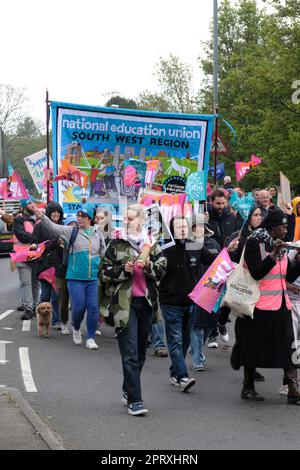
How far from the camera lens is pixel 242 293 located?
893 centimetres

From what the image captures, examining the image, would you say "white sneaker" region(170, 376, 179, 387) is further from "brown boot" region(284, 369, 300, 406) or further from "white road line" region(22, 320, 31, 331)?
"white road line" region(22, 320, 31, 331)

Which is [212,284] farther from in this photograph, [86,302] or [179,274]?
[86,302]

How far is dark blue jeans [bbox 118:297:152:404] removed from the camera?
8469 millimetres

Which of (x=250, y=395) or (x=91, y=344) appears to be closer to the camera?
(x=250, y=395)


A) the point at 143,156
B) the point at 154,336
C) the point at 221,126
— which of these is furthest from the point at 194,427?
the point at 221,126

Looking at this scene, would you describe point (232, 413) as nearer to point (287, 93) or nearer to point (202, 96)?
point (287, 93)

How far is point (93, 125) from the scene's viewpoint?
1531cm

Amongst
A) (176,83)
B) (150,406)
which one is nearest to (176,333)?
(150,406)

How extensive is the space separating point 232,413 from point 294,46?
82.6 ft

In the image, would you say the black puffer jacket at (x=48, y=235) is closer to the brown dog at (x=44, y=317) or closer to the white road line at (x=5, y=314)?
the brown dog at (x=44, y=317)

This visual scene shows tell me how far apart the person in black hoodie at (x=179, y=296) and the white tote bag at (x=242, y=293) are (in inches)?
24.6

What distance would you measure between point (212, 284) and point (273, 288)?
0.78 metres

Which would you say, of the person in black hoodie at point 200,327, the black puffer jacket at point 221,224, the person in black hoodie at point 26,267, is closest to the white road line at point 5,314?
the person in black hoodie at point 26,267

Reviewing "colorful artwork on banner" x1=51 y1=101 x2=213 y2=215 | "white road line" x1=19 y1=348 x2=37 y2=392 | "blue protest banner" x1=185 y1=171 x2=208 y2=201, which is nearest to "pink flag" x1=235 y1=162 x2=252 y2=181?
"colorful artwork on banner" x1=51 y1=101 x2=213 y2=215
